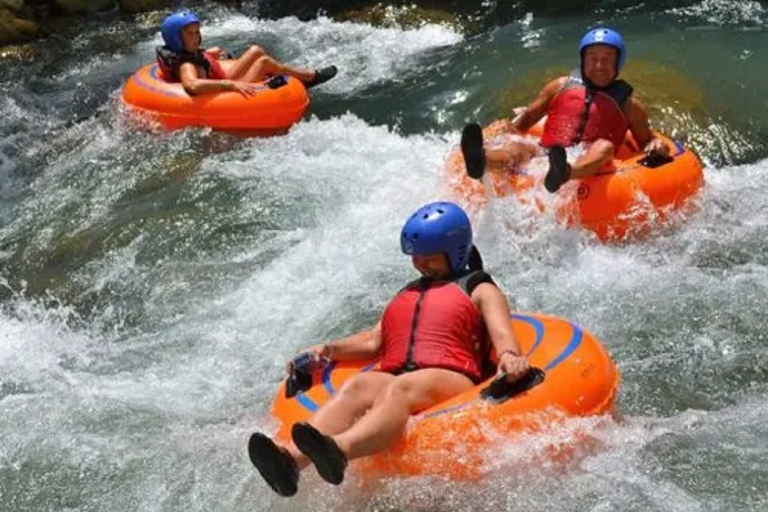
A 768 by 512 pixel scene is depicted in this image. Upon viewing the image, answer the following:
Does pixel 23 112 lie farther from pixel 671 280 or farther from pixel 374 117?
pixel 671 280

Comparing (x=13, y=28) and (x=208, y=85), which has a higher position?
(x=208, y=85)

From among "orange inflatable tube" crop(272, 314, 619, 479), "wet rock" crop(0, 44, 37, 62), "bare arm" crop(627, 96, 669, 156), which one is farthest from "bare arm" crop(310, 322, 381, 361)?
"wet rock" crop(0, 44, 37, 62)

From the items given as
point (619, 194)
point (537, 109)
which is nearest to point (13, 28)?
point (537, 109)

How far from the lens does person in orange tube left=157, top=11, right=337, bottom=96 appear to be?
9.12 meters

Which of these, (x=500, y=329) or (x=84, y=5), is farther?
(x=84, y=5)

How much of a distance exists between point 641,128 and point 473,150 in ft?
4.62

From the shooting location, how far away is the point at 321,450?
12.5 feet

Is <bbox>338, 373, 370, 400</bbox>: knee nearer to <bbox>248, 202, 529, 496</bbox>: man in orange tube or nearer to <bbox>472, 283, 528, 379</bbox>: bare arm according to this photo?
<bbox>248, 202, 529, 496</bbox>: man in orange tube

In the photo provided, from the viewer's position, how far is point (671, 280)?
6.32m

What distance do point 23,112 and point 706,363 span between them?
26.1 ft

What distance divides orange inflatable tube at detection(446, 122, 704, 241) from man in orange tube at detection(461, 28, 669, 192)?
0.10 metres

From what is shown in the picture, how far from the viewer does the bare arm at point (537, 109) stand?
7.30 m

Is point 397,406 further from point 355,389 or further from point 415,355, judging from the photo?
point 415,355

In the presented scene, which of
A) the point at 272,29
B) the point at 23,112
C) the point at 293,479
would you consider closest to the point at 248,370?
the point at 293,479
